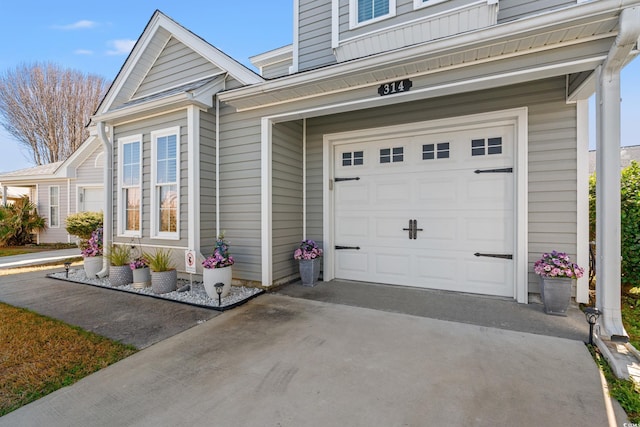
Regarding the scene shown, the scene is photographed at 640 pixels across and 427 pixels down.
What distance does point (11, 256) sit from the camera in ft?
28.7

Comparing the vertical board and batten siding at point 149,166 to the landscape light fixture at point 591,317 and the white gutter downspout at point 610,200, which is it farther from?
the white gutter downspout at point 610,200

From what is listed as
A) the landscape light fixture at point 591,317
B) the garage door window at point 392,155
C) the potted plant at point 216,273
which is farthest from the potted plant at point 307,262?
the landscape light fixture at point 591,317

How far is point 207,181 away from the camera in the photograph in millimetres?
5039

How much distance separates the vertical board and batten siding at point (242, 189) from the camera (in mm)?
4798

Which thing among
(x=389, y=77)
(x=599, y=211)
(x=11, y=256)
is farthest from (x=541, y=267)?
(x=11, y=256)

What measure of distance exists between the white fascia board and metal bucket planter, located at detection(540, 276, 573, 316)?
2.69 metres

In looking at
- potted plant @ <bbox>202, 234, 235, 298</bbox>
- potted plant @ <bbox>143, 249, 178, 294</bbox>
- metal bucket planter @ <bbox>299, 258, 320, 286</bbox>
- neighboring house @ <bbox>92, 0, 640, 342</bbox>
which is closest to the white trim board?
neighboring house @ <bbox>92, 0, 640, 342</bbox>

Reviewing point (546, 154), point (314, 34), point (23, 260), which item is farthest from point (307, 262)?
point (23, 260)

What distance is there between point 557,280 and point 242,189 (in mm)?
4538

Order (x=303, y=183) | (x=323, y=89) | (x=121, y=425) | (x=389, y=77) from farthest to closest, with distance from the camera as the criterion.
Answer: (x=303, y=183) → (x=323, y=89) → (x=389, y=77) → (x=121, y=425)

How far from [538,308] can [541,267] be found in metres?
0.59

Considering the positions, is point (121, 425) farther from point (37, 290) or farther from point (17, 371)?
point (37, 290)

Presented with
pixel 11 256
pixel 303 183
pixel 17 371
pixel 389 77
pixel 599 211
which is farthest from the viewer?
pixel 11 256

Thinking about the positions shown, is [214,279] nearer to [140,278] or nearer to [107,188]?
[140,278]
